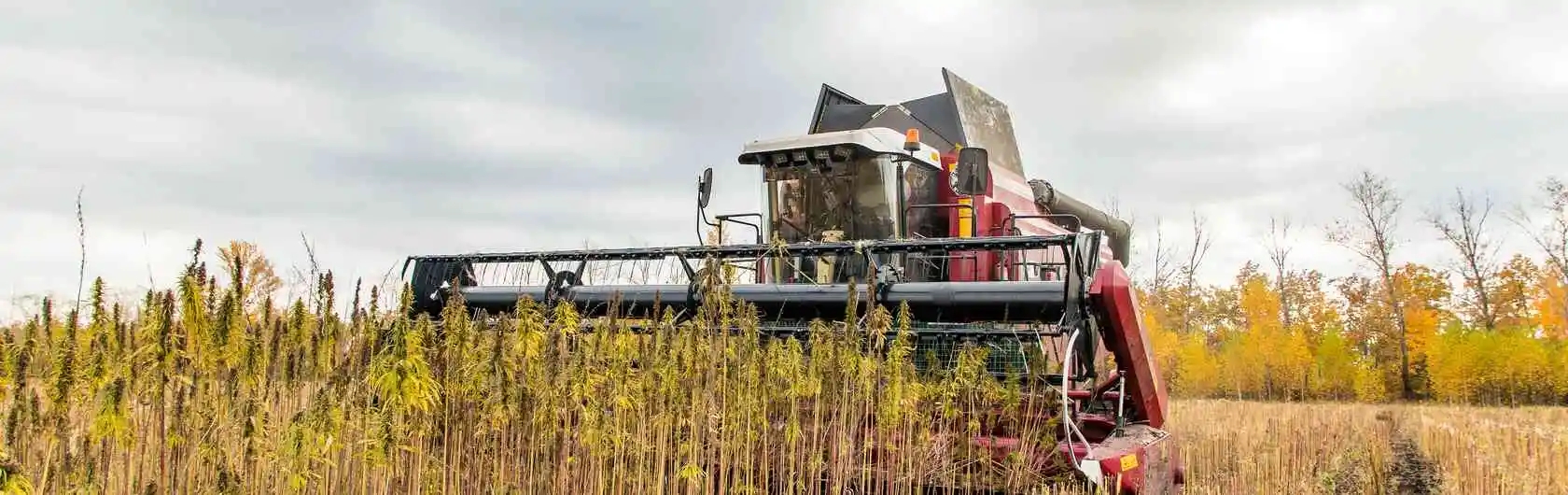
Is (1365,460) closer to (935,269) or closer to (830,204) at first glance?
(935,269)

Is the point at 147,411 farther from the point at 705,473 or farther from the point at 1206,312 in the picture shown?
the point at 1206,312

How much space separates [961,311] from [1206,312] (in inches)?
1523

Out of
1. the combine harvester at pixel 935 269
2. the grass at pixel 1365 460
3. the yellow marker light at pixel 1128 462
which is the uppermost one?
the combine harvester at pixel 935 269

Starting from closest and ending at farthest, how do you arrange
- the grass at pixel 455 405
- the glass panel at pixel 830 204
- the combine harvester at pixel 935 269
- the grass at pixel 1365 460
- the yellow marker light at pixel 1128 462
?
the grass at pixel 455 405 < the yellow marker light at pixel 1128 462 < the combine harvester at pixel 935 269 < the grass at pixel 1365 460 < the glass panel at pixel 830 204

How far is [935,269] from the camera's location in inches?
228

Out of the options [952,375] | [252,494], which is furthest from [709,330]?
[252,494]

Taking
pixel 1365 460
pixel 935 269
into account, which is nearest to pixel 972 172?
pixel 935 269

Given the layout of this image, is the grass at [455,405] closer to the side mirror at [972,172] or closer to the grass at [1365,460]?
the side mirror at [972,172]

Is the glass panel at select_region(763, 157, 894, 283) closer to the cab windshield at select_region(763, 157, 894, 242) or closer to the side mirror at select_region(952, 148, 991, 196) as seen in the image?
the cab windshield at select_region(763, 157, 894, 242)

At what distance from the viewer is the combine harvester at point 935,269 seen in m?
4.35

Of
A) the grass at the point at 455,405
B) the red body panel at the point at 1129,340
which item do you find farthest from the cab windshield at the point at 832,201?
the red body panel at the point at 1129,340

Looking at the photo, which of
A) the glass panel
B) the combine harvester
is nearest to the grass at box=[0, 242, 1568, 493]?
the combine harvester

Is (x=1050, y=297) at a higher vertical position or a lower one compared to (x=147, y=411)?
higher

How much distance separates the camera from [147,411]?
311 centimetres
